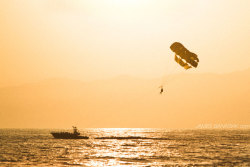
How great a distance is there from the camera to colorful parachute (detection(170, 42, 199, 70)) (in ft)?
158

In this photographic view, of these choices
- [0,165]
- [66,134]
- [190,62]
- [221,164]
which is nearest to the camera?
[190,62]

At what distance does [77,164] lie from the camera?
5547 cm

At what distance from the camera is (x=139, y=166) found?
5350 cm

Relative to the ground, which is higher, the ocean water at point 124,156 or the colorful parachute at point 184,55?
the colorful parachute at point 184,55

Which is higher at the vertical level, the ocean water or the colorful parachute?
the colorful parachute

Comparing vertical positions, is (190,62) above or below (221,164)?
above

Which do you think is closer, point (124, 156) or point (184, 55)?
point (184, 55)

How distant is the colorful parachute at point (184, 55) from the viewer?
48281 mm

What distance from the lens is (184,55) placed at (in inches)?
1928

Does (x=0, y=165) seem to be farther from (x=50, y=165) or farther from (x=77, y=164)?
(x=77, y=164)

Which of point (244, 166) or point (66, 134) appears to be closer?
point (244, 166)

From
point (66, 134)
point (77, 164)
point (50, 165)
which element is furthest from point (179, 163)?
point (66, 134)

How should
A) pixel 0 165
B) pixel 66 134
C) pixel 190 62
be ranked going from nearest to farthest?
pixel 190 62, pixel 0 165, pixel 66 134

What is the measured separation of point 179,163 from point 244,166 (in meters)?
9.59
